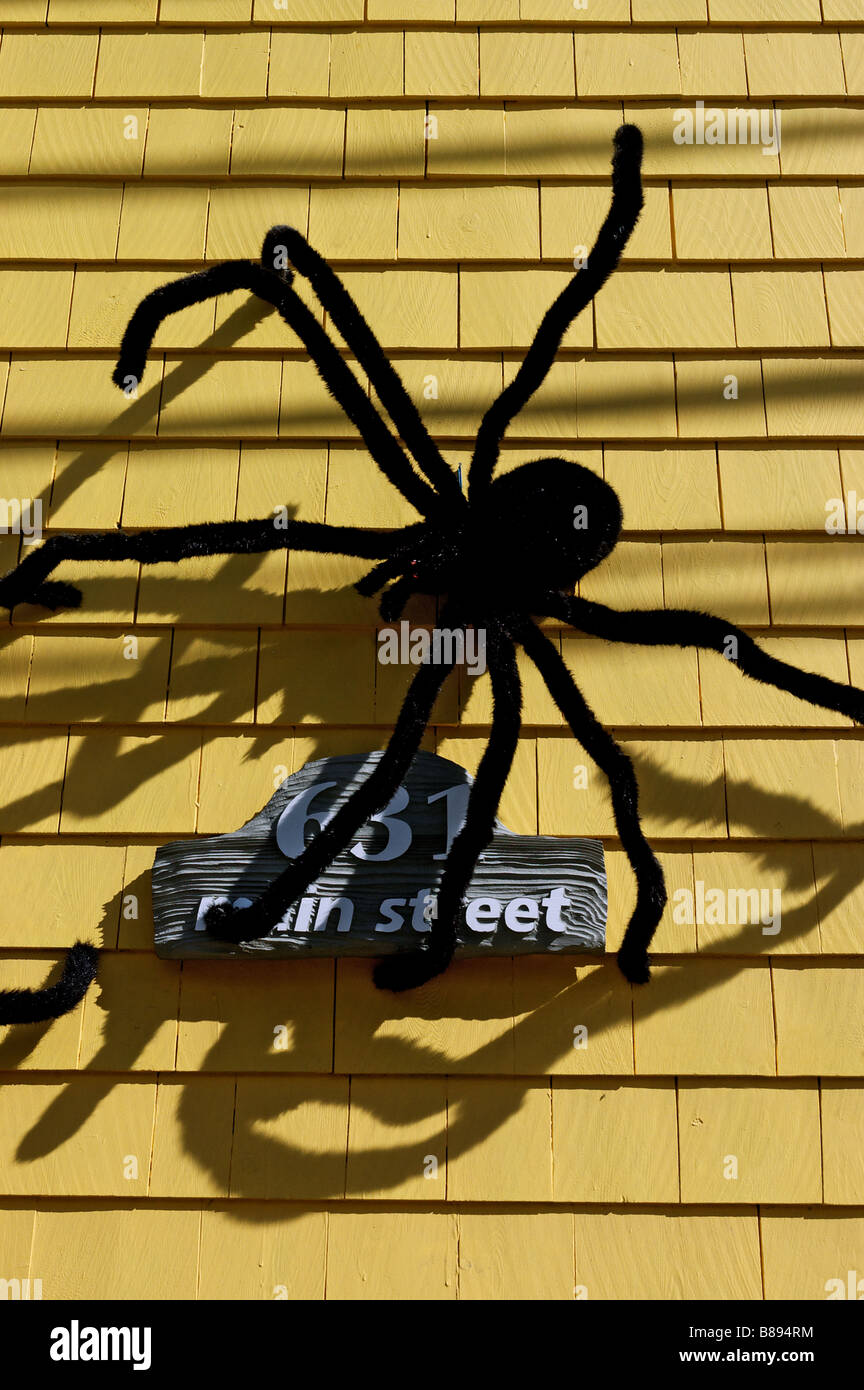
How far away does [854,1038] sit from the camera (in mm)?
2783

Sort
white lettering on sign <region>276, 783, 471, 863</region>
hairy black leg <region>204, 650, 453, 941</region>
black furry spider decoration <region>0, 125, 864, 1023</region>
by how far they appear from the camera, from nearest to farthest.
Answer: hairy black leg <region>204, 650, 453, 941</region> < black furry spider decoration <region>0, 125, 864, 1023</region> < white lettering on sign <region>276, 783, 471, 863</region>

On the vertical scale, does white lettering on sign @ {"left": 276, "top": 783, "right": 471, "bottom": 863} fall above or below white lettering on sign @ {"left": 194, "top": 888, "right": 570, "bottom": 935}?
above

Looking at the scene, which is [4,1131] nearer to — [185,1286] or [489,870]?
[185,1286]

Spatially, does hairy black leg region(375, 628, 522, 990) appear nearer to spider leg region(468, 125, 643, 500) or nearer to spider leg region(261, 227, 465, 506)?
spider leg region(261, 227, 465, 506)

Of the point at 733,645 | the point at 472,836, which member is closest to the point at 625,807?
the point at 472,836

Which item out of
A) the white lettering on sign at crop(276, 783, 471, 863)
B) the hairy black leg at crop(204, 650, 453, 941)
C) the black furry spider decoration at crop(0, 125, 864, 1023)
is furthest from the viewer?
the white lettering on sign at crop(276, 783, 471, 863)

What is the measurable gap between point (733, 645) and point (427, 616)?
0.80 metres

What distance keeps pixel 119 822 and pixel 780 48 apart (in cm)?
296

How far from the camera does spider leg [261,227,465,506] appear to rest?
2.85m

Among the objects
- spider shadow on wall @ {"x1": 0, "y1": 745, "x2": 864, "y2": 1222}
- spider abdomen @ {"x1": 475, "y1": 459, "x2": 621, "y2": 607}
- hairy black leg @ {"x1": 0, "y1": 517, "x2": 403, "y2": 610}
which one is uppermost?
spider abdomen @ {"x1": 475, "y1": 459, "x2": 621, "y2": 607}

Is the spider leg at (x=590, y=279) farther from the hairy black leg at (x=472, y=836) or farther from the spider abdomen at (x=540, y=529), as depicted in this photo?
the hairy black leg at (x=472, y=836)

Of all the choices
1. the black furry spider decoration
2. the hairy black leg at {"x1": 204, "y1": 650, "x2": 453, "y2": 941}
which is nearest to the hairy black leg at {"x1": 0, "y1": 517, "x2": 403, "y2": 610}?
the black furry spider decoration
